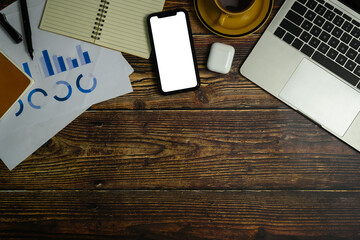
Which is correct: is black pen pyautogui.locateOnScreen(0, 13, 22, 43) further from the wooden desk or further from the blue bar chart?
the wooden desk

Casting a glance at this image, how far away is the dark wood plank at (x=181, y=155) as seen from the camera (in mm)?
663

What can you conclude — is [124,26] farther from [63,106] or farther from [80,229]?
[80,229]

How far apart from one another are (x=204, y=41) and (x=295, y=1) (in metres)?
0.22

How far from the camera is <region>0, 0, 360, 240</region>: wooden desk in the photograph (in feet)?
2.17

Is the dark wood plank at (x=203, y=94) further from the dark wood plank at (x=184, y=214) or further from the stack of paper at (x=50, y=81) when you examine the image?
the dark wood plank at (x=184, y=214)

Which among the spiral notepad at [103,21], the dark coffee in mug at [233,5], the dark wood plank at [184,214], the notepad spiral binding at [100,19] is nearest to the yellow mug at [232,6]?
the dark coffee in mug at [233,5]

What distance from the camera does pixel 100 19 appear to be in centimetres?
65

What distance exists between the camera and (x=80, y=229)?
0.67 m

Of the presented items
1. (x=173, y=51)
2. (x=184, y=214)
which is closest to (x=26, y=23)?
(x=173, y=51)

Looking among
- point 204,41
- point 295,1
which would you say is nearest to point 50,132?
point 204,41

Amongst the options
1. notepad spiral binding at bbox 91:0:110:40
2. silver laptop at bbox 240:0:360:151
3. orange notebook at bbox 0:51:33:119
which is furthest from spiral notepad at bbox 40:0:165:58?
silver laptop at bbox 240:0:360:151

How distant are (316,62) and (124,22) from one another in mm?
450

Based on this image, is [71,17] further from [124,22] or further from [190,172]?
[190,172]

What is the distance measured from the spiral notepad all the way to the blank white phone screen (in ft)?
0.13
